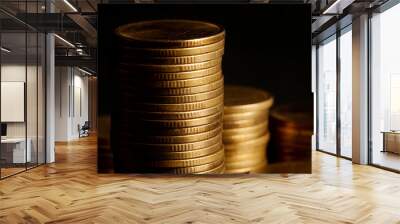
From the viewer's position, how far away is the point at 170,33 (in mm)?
5980

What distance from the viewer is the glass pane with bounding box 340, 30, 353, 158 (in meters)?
8.92

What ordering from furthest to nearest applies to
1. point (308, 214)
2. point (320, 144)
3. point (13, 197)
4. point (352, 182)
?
point (320, 144), point (352, 182), point (13, 197), point (308, 214)

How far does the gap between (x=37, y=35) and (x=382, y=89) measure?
7001 mm

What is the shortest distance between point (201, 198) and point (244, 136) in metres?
1.58

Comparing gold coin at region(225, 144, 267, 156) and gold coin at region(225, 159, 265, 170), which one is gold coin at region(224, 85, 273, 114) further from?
gold coin at region(225, 159, 265, 170)

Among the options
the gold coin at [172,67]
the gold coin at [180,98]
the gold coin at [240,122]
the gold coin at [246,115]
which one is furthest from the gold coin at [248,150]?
the gold coin at [172,67]

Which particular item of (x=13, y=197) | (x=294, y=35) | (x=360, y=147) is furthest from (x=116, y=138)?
(x=360, y=147)

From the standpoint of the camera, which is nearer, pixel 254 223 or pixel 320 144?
pixel 254 223

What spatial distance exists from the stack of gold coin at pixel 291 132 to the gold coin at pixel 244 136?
0.56 ft

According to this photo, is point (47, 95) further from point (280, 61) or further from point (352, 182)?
point (352, 182)

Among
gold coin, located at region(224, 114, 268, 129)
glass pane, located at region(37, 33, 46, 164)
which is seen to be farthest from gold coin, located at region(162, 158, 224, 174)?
glass pane, located at region(37, 33, 46, 164)

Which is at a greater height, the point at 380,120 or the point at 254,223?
the point at 380,120

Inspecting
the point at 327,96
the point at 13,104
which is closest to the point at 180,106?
the point at 13,104

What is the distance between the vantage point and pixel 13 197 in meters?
4.94
